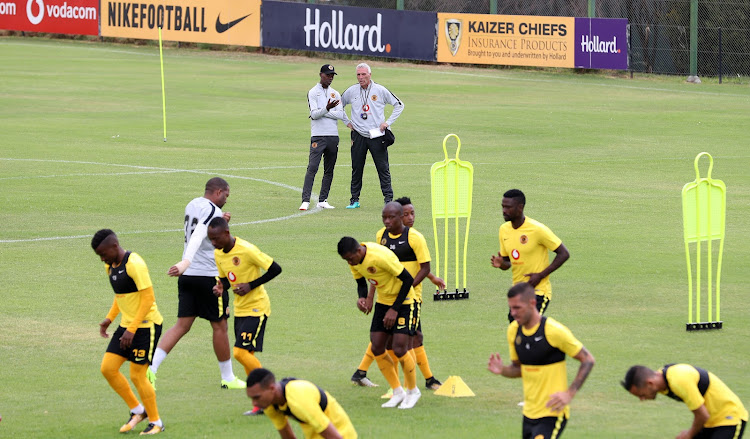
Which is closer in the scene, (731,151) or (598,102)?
(731,151)

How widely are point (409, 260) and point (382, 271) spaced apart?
2.87 ft

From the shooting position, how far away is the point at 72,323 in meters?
14.8

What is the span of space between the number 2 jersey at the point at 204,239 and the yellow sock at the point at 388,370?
212 centimetres

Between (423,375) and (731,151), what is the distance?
20.8 meters

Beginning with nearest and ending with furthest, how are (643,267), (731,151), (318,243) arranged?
(643,267), (318,243), (731,151)

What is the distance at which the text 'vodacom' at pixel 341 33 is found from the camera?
49.1 metres

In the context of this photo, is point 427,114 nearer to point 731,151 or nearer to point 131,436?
point 731,151

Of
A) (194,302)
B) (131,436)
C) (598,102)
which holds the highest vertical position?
(598,102)

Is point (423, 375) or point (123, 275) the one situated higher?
point (123, 275)

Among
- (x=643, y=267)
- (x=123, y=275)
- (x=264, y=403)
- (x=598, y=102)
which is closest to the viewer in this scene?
(x=264, y=403)

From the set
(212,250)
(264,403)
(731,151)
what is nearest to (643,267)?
(212,250)

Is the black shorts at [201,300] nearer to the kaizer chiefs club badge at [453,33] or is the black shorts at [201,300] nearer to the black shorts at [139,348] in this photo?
the black shorts at [139,348]

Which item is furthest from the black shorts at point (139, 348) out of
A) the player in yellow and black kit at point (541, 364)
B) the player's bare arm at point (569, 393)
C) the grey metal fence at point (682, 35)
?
the grey metal fence at point (682, 35)

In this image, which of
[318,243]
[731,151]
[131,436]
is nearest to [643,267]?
[318,243]
